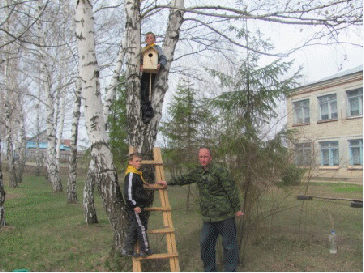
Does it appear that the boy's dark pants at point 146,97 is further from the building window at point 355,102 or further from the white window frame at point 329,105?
the white window frame at point 329,105

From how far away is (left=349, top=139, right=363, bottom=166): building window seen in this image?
757 inches

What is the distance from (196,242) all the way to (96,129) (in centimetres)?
286

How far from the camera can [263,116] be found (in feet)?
22.9

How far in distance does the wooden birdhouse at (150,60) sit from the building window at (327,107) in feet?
60.1

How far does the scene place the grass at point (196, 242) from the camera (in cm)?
521

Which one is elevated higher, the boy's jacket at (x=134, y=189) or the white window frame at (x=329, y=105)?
the white window frame at (x=329, y=105)

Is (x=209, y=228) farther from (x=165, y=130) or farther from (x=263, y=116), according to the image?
(x=165, y=130)

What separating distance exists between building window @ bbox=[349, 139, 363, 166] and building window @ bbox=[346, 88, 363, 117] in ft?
5.24

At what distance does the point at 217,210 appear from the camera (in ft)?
14.2

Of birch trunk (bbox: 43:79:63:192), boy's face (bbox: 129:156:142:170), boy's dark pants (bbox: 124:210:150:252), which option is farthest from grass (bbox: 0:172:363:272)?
birch trunk (bbox: 43:79:63:192)

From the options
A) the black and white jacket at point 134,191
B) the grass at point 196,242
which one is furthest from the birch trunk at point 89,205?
the black and white jacket at point 134,191

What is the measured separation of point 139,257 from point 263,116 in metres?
3.95

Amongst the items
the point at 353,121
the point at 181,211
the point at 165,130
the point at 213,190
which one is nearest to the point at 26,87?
the point at 165,130

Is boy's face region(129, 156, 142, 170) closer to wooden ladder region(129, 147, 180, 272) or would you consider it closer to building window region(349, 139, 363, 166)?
wooden ladder region(129, 147, 180, 272)
